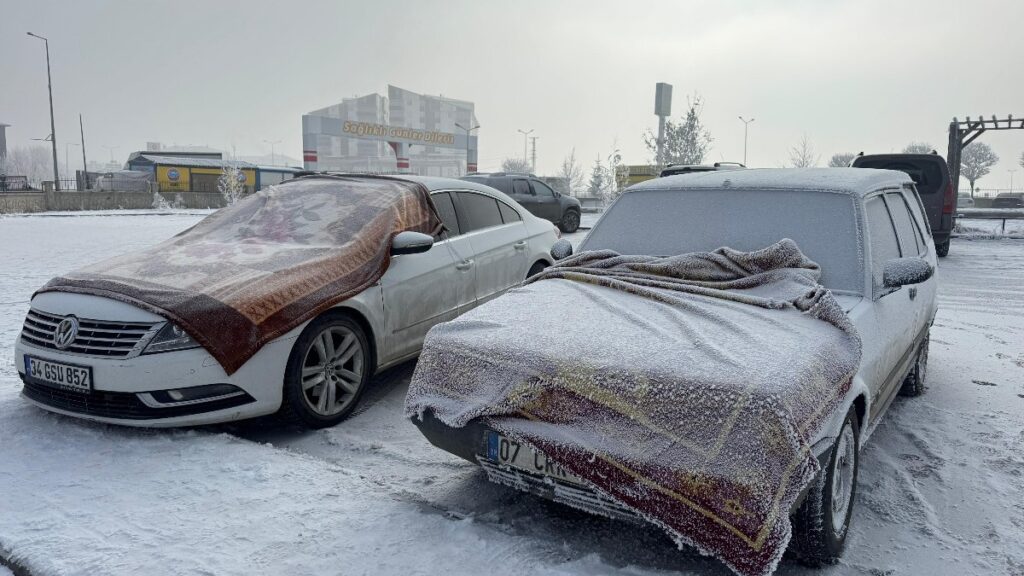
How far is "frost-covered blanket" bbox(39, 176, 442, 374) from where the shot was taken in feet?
13.0

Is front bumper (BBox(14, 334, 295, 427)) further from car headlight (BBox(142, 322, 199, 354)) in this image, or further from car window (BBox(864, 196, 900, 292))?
car window (BBox(864, 196, 900, 292))

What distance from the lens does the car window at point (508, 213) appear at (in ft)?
21.2

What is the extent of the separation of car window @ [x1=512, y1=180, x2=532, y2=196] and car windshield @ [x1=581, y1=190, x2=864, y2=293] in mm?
14614

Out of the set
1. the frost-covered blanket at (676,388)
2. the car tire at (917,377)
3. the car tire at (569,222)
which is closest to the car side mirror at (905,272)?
the frost-covered blanket at (676,388)

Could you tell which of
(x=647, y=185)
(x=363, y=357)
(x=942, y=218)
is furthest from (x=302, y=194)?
(x=942, y=218)

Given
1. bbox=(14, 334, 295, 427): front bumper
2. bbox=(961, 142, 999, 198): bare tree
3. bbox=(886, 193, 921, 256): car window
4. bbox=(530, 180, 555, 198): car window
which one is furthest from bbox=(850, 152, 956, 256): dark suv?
bbox=(961, 142, 999, 198): bare tree

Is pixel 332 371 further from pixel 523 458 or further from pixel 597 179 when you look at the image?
pixel 597 179

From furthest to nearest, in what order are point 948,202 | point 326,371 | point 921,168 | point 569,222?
1. point 569,222
2. point 921,168
3. point 948,202
4. point 326,371

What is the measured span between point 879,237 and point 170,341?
390 cm

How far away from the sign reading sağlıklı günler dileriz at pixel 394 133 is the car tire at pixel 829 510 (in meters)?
60.3

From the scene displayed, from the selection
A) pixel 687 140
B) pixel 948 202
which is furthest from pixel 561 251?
pixel 687 140

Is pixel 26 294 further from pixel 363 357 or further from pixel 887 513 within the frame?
pixel 887 513

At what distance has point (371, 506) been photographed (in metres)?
3.26

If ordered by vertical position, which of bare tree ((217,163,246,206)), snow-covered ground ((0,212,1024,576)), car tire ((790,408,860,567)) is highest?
bare tree ((217,163,246,206))
